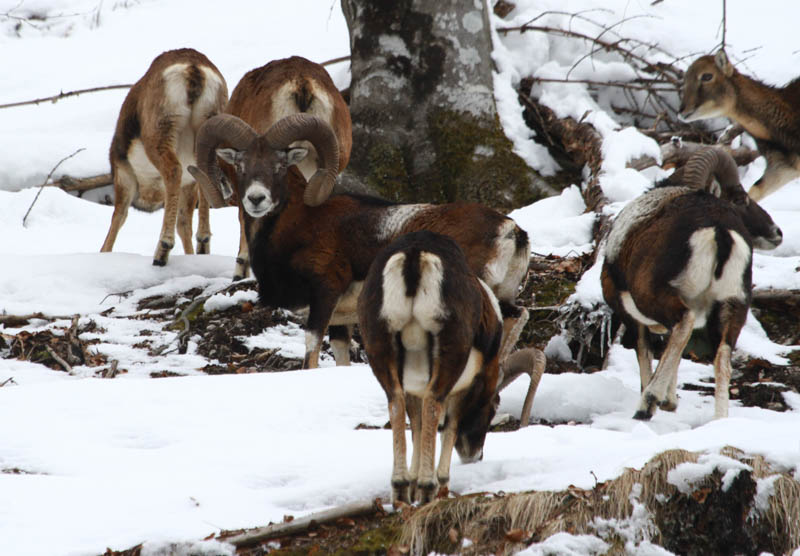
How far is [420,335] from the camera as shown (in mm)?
4305

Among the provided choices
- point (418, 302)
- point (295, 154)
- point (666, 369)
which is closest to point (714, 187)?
point (666, 369)

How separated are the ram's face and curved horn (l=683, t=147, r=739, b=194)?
3152mm

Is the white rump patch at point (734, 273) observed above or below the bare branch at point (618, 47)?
below

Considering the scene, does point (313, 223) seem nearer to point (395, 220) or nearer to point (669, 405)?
point (395, 220)

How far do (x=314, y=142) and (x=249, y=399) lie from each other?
2723mm

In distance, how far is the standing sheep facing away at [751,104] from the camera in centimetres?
1032

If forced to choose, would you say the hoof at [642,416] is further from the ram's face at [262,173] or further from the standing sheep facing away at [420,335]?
the ram's face at [262,173]

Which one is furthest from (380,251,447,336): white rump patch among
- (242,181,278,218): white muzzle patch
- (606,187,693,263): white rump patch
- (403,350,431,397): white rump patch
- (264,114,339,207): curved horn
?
(264,114,339,207): curved horn

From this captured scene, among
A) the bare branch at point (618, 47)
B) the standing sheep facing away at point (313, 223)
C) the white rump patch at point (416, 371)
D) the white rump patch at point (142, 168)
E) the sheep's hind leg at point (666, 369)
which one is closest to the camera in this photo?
the white rump patch at point (416, 371)

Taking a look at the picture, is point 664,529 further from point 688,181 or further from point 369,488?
point 688,181

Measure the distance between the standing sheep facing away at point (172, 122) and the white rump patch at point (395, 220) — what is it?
322 cm

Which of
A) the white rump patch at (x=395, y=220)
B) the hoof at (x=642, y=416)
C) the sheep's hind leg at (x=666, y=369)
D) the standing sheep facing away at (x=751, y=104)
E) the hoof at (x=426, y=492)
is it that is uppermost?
the standing sheep facing away at (x=751, y=104)

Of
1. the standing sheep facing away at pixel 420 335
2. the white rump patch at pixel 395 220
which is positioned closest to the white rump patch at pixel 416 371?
the standing sheep facing away at pixel 420 335

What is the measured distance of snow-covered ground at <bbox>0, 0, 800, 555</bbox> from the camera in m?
4.31
